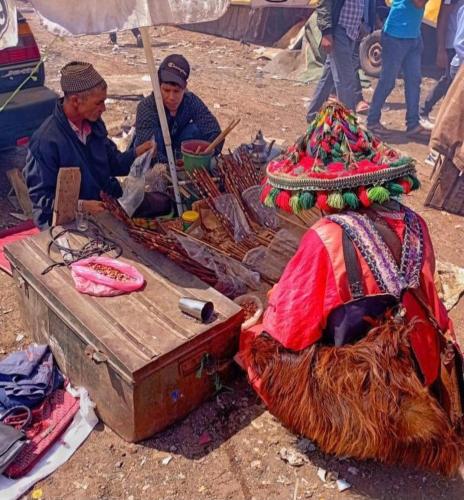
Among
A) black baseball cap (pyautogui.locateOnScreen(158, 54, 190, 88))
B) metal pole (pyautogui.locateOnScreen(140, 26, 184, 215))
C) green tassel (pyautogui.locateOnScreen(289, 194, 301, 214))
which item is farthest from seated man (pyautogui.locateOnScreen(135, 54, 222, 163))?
green tassel (pyautogui.locateOnScreen(289, 194, 301, 214))

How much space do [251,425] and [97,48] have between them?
34.2ft

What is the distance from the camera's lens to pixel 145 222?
4285 mm

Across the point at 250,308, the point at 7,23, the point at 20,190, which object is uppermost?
the point at 7,23

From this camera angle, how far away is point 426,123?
8.44m

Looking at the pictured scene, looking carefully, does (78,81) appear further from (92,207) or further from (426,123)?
(426,123)

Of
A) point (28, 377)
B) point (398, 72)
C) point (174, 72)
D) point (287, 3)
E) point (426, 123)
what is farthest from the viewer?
point (287, 3)

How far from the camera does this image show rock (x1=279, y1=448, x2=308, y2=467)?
3.11 meters

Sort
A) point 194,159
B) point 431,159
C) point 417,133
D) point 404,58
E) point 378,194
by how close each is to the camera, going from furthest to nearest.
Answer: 1. point 417,133
2. point 404,58
3. point 431,159
4. point 194,159
5. point 378,194

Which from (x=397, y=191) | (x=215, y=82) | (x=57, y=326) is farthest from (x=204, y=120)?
(x=215, y=82)

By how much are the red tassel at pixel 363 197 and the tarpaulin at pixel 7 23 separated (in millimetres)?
2068

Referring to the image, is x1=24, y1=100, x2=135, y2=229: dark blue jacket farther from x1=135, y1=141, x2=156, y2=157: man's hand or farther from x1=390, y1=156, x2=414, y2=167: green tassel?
x1=390, y1=156, x2=414, y2=167: green tassel

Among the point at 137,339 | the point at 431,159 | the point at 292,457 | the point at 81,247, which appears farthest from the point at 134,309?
the point at 431,159

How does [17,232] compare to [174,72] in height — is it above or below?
below

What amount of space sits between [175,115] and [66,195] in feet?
Answer: 5.94
